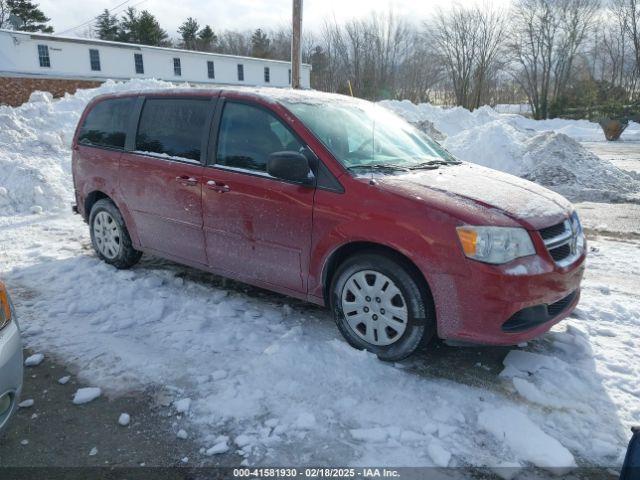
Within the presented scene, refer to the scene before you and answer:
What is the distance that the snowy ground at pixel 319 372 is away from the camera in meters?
2.73

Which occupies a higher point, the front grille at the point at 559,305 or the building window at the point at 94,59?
the building window at the point at 94,59

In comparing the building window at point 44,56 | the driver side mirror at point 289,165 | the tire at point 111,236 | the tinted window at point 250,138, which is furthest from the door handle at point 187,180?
the building window at point 44,56

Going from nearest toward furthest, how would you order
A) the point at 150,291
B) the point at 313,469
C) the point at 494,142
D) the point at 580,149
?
the point at 313,469 → the point at 150,291 → the point at 580,149 → the point at 494,142

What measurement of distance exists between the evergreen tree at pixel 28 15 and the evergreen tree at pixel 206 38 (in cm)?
1699

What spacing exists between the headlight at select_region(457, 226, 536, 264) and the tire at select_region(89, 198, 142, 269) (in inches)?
145

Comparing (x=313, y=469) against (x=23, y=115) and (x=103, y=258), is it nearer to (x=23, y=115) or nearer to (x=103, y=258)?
(x=103, y=258)

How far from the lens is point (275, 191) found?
3.84 m

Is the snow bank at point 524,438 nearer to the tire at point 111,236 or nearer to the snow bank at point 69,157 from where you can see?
the tire at point 111,236

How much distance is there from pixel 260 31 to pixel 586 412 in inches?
2901

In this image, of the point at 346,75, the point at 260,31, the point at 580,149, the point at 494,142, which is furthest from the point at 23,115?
the point at 260,31

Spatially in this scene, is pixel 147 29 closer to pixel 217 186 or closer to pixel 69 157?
pixel 69 157

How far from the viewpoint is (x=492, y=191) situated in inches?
140

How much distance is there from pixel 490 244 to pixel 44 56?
3822 centimetres

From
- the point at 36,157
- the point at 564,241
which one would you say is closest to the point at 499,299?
the point at 564,241
